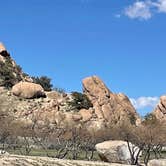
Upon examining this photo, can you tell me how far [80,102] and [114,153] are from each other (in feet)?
236

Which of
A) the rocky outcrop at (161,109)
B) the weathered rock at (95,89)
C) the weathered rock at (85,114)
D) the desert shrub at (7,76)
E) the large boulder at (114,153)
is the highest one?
the desert shrub at (7,76)

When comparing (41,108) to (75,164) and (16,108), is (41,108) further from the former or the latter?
(75,164)

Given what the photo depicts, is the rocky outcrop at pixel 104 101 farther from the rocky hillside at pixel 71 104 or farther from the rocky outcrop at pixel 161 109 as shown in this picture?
the rocky outcrop at pixel 161 109

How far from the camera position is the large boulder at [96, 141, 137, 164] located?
6028cm

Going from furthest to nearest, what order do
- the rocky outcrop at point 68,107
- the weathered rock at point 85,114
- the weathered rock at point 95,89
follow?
the weathered rock at point 95,89 < the rocky outcrop at point 68,107 < the weathered rock at point 85,114

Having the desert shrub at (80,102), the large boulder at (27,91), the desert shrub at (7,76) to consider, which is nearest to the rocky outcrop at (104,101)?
the desert shrub at (80,102)

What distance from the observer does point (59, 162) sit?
119 feet

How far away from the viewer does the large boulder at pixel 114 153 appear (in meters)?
60.3

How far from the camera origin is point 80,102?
132125 mm

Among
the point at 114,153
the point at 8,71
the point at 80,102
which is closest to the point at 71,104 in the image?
the point at 80,102

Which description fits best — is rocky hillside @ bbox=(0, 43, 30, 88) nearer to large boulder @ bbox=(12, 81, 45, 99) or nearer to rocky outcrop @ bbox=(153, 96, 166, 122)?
large boulder @ bbox=(12, 81, 45, 99)

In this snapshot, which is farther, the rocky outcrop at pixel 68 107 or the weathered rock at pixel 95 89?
the weathered rock at pixel 95 89

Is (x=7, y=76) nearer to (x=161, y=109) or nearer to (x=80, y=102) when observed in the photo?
(x=80, y=102)

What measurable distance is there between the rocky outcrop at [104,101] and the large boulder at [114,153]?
62.7 m
